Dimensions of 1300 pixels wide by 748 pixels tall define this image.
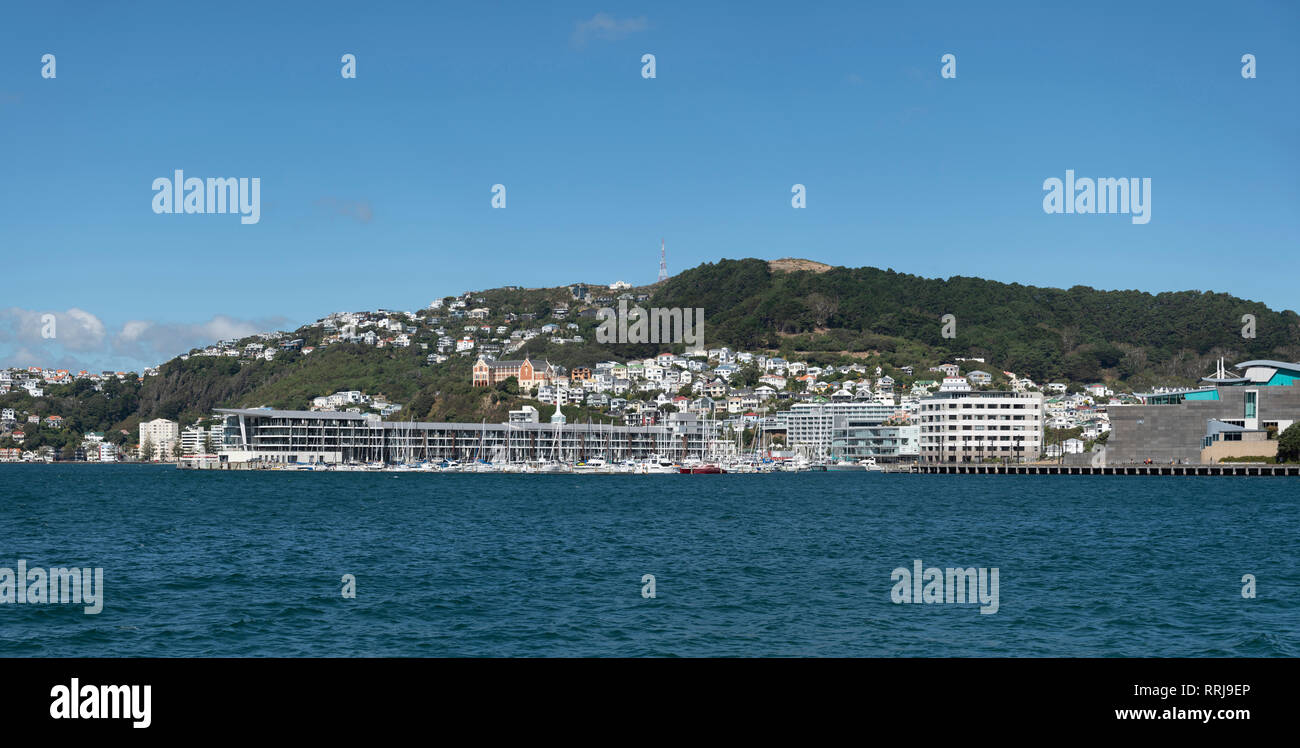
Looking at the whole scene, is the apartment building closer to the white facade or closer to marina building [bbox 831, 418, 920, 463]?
marina building [bbox 831, 418, 920, 463]

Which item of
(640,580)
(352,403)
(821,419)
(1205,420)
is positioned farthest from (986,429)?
(640,580)

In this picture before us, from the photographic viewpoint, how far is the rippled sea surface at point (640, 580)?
1798 cm

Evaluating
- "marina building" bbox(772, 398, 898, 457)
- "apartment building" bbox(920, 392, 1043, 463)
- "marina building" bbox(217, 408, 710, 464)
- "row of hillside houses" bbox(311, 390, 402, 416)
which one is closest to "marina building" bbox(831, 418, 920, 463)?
"marina building" bbox(772, 398, 898, 457)

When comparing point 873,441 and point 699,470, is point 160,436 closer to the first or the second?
point 699,470

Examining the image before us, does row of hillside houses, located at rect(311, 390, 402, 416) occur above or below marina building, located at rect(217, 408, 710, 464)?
above

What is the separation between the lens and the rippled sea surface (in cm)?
1798

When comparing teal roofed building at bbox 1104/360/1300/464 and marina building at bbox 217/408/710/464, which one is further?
marina building at bbox 217/408/710/464

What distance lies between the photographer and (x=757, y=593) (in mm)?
23531

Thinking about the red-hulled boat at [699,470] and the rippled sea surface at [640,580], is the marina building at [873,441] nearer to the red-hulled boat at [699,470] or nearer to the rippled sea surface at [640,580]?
the red-hulled boat at [699,470]

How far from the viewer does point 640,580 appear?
25578 mm

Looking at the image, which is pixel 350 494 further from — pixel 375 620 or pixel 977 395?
pixel 977 395

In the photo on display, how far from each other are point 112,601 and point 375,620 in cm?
661

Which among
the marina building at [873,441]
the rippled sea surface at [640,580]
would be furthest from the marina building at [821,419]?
the rippled sea surface at [640,580]
